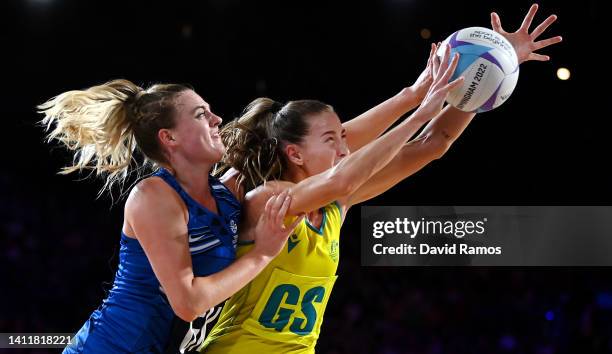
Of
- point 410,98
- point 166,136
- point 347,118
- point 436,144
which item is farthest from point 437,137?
point 347,118

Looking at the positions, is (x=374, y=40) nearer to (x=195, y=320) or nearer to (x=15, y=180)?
(x=15, y=180)

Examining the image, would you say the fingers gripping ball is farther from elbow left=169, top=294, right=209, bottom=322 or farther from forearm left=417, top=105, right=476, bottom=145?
elbow left=169, top=294, right=209, bottom=322

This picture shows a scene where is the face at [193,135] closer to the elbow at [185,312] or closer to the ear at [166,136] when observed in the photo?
the ear at [166,136]

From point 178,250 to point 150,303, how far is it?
20cm

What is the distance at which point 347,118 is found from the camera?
21.6 ft

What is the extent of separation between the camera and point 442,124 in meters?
2.94

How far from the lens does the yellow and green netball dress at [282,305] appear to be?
242 centimetres

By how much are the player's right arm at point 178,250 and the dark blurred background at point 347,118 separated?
13.7ft

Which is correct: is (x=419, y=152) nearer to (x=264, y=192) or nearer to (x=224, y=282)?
(x=264, y=192)

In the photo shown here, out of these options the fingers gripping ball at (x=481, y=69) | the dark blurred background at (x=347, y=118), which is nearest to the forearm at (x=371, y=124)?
the fingers gripping ball at (x=481, y=69)

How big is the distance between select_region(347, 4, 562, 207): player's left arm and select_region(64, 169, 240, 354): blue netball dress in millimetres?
695

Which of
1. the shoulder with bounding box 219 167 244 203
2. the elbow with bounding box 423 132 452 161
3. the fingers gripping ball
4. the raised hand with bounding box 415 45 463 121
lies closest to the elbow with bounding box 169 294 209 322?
the shoulder with bounding box 219 167 244 203

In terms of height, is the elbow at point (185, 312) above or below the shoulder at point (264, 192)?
below

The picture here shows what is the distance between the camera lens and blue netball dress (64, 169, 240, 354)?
2.24 m
